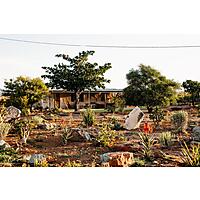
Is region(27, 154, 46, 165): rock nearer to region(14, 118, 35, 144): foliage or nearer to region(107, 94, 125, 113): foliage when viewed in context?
region(14, 118, 35, 144): foliage

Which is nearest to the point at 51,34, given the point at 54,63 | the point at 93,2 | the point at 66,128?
the point at 54,63

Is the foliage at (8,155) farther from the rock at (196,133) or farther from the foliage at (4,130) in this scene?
the rock at (196,133)

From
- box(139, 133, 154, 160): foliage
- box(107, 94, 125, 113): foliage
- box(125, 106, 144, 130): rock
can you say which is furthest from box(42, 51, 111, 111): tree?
box(139, 133, 154, 160): foliage

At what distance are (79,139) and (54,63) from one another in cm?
159

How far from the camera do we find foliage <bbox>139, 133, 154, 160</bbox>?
7616 millimetres

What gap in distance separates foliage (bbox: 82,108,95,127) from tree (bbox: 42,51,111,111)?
20 cm

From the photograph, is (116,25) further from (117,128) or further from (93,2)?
(117,128)

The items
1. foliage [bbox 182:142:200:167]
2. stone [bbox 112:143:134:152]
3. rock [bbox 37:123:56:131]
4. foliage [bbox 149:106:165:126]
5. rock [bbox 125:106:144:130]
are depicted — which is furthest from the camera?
rock [bbox 37:123:56:131]

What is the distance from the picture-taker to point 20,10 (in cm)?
715

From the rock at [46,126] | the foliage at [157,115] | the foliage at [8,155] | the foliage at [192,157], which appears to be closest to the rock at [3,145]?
the foliage at [8,155]

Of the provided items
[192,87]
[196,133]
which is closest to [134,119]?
[196,133]

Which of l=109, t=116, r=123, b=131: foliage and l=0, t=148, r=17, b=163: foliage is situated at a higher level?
l=109, t=116, r=123, b=131: foliage

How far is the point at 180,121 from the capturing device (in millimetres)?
8453
